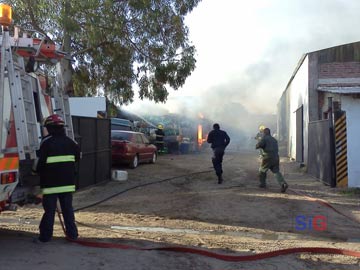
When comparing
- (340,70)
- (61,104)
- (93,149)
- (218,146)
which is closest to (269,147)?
(218,146)

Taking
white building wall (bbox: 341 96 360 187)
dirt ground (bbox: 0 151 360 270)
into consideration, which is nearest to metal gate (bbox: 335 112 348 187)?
white building wall (bbox: 341 96 360 187)

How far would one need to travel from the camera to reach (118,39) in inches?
677

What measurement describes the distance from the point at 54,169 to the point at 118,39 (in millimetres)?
11696

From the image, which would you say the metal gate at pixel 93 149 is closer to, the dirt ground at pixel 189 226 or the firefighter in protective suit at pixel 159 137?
the dirt ground at pixel 189 226

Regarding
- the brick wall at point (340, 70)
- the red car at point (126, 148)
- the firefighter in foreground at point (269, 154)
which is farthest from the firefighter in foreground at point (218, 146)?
the brick wall at point (340, 70)

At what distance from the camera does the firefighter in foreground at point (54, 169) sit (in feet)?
19.9

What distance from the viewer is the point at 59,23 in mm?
15562

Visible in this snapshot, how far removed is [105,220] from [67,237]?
1.90 metres

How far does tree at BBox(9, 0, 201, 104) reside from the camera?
15.7 meters

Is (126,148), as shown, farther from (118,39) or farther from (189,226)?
(189,226)

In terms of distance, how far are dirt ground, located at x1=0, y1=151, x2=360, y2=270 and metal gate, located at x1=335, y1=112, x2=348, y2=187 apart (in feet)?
1.47

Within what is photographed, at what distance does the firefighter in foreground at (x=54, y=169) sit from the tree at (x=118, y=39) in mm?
9177

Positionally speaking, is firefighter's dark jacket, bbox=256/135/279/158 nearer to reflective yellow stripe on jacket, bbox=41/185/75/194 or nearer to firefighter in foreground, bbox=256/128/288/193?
firefighter in foreground, bbox=256/128/288/193

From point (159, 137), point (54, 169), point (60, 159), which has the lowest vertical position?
point (159, 137)
